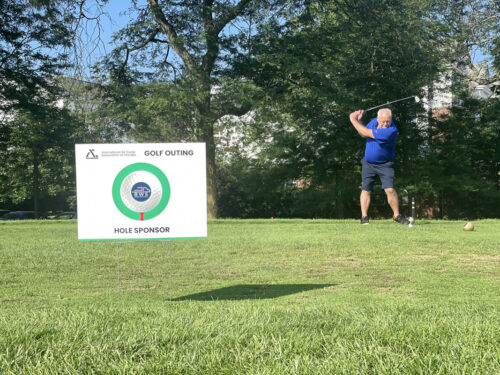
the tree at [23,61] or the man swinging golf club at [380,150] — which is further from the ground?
the tree at [23,61]

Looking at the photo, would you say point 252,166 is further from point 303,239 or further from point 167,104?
point 303,239

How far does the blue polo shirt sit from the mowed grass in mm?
1856

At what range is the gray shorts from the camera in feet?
19.8

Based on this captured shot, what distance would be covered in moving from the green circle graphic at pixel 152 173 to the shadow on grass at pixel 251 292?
199 cm

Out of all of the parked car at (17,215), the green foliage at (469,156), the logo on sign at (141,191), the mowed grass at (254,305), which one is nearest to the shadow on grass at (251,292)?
the mowed grass at (254,305)

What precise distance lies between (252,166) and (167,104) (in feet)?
45.3

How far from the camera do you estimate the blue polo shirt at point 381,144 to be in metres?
5.99

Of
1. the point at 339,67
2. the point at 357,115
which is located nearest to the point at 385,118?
the point at 357,115

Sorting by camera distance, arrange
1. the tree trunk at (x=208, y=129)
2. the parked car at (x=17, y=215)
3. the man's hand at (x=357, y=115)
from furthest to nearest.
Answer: the parked car at (x=17, y=215) → the tree trunk at (x=208, y=129) → the man's hand at (x=357, y=115)

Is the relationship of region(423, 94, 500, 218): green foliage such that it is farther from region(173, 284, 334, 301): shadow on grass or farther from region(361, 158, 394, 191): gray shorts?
region(361, 158, 394, 191): gray shorts

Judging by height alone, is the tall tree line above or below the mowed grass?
above

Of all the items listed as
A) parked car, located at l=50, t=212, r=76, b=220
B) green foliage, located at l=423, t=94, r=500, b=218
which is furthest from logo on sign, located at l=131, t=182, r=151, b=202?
parked car, located at l=50, t=212, r=76, b=220

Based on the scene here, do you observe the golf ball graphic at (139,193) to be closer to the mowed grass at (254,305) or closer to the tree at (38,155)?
the mowed grass at (254,305)

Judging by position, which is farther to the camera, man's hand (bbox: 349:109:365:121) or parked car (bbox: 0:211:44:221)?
parked car (bbox: 0:211:44:221)
